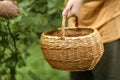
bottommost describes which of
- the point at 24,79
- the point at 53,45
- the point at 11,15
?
the point at 24,79

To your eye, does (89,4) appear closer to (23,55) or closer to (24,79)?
(23,55)

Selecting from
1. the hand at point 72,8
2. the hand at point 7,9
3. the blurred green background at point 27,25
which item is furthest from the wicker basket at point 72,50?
the blurred green background at point 27,25

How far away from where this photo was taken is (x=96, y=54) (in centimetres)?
249

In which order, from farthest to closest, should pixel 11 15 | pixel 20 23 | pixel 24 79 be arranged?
1. pixel 24 79
2. pixel 20 23
3. pixel 11 15

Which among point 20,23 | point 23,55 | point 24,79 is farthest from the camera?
point 24,79

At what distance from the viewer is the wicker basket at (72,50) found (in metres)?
2.42

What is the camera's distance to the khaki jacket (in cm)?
267

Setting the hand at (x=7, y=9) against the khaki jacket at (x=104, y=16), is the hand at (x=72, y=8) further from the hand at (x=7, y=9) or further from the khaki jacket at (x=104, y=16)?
the hand at (x=7, y=9)

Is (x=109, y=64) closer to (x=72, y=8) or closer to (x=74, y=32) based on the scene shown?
(x=74, y=32)

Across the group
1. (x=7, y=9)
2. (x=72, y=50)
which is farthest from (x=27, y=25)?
(x=72, y=50)

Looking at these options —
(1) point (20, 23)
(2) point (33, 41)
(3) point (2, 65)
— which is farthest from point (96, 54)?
(3) point (2, 65)

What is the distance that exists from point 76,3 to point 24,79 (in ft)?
6.04

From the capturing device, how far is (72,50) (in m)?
2.42

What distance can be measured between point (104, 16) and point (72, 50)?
1.19ft
